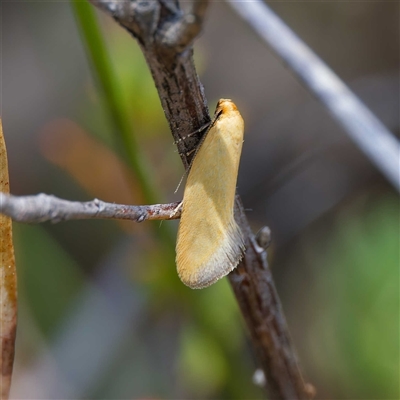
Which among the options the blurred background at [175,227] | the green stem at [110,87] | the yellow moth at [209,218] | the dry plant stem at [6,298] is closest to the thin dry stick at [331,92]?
the yellow moth at [209,218]

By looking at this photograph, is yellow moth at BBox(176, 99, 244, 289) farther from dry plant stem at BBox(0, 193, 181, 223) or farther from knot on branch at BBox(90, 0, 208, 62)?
knot on branch at BBox(90, 0, 208, 62)

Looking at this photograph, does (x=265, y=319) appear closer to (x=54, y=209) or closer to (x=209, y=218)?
(x=209, y=218)

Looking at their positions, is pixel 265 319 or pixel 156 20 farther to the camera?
pixel 265 319

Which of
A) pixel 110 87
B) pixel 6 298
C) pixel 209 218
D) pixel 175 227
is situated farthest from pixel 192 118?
pixel 175 227

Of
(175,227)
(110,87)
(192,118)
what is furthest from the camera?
(175,227)

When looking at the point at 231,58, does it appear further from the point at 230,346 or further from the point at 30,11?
the point at 230,346

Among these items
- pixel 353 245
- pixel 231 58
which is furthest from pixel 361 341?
pixel 231 58

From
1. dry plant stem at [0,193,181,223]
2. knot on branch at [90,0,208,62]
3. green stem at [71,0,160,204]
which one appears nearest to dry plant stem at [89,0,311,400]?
knot on branch at [90,0,208,62]

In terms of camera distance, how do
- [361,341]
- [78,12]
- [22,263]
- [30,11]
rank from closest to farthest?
1. [78,12]
2. [361,341]
3. [22,263]
4. [30,11]
